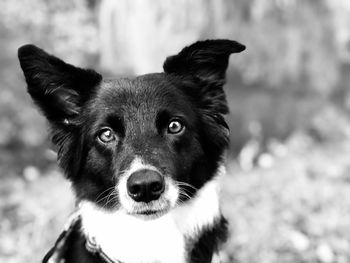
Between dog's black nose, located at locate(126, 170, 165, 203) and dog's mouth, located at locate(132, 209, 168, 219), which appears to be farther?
dog's mouth, located at locate(132, 209, 168, 219)

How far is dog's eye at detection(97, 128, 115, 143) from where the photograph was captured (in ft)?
11.1

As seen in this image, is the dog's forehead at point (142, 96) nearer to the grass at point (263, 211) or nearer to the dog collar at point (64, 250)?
the dog collar at point (64, 250)

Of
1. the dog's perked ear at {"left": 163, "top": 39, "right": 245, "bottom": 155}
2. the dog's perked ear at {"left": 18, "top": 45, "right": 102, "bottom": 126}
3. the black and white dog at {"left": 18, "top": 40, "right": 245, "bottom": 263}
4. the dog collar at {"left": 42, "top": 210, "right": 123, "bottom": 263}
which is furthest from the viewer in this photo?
the dog's perked ear at {"left": 163, "top": 39, "right": 245, "bottom": 155}

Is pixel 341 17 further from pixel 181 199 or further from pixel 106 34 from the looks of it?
pixel 181 199

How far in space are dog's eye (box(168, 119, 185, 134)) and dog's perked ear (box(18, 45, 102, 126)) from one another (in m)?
0.67

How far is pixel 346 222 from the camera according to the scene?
5.54 m

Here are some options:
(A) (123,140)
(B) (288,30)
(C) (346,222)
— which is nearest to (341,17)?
(B) (288,30)

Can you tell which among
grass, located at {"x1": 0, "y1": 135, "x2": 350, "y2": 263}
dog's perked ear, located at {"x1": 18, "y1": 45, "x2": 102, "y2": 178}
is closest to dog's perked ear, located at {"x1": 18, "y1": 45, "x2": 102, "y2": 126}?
dog's perked ear, located at {"x1": 18, "y1": 45, "x2": 102, "y2": 178}

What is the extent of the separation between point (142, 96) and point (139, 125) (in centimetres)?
24

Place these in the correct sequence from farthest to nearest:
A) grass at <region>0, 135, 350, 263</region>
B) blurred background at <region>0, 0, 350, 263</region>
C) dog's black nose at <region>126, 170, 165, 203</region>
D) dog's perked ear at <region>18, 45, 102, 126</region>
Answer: blurred background at <region>0, 0, 350, 263</region> → grass at <region>0, 135, 350, 263</region> → dog's perked ear at <region>18, 45, 102, 126</region> → dog's black nose at <region>126, 170, 165, 203</region>

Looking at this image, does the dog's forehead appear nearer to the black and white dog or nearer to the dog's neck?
the black and white dog

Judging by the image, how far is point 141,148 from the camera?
3152mm

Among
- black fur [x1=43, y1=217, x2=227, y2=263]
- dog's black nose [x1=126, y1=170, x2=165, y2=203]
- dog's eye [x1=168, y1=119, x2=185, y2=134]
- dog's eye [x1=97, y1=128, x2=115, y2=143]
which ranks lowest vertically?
black fur [x1=43, y1=217, x2=227, y2=263]

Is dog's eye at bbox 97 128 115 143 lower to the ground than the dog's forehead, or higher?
lower
